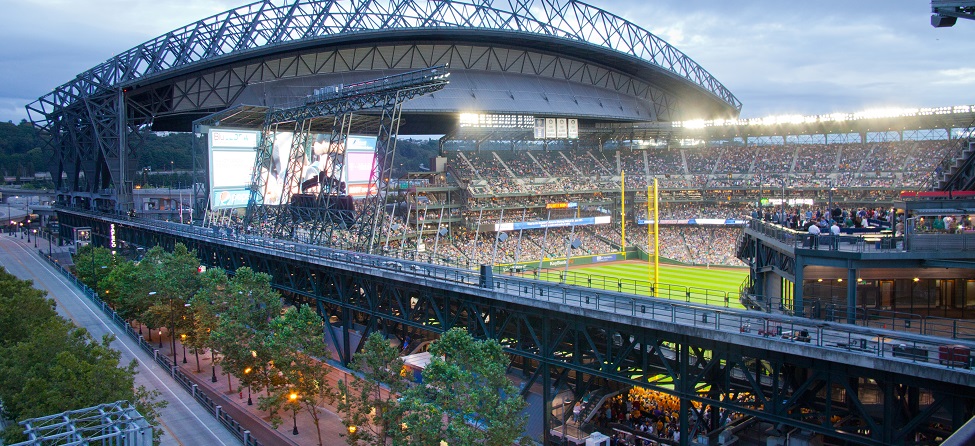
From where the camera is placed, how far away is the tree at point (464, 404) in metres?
19.6

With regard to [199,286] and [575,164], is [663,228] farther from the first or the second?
[199,286]

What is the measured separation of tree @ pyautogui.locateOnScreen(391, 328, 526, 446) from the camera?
19.6 metres

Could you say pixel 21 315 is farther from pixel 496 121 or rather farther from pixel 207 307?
pixel 496 121

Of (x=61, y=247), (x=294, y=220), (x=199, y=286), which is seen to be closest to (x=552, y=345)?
(x=199, y=286)

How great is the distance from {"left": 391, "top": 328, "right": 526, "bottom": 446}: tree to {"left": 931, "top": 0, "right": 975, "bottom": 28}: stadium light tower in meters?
14.9

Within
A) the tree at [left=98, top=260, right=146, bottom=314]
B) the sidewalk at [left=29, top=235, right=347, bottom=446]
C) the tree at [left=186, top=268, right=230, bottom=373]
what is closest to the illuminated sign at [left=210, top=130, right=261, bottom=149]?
the tree at [left=98, top=260, right=146, bottom=314]

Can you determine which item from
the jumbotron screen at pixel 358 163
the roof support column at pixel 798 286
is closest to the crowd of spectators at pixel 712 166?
the jumbotron screen at pixel 358 163

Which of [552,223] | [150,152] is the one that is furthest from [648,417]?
[150,152]

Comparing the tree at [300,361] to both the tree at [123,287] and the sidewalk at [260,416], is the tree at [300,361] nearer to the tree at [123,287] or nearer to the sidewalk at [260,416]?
the sidewalk at [260,416]

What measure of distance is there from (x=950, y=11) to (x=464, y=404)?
637 inches

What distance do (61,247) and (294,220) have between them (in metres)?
56.5

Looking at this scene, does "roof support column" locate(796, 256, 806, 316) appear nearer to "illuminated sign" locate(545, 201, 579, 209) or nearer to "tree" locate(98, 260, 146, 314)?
"tree" locate(98, 260, 146, 314)

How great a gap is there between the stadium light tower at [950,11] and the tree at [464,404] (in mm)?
14905

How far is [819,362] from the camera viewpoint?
1894 cm
